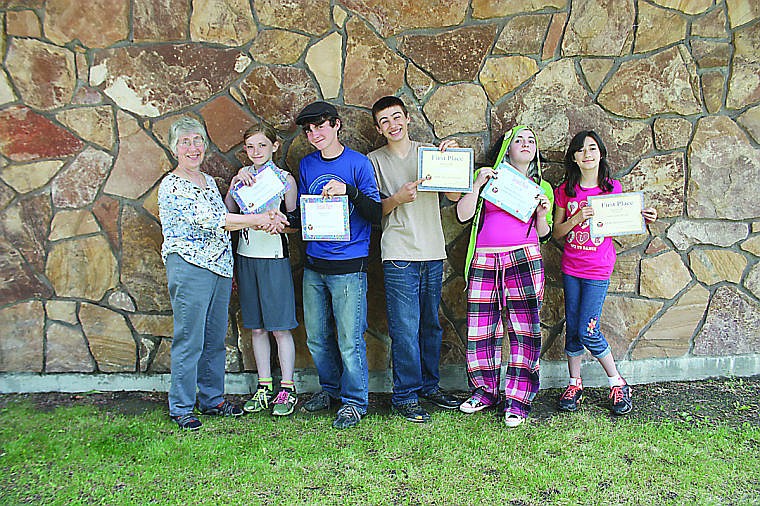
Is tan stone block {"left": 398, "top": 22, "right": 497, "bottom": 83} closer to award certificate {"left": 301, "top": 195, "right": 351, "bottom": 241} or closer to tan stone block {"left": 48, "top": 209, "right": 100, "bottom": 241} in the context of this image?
award certificate {"left": 301, "top": 195, "right": 351, "bottom": 241}

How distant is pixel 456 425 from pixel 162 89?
2587 mm

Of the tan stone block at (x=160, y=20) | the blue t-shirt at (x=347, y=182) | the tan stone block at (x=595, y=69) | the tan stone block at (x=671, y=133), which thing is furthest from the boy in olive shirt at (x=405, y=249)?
the tan stone block at (x=671, y=133)

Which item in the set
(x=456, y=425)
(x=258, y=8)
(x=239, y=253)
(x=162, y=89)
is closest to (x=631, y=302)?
(x=456, y=425)

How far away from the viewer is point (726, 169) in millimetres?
3844

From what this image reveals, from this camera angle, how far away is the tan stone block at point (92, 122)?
12.0 ft

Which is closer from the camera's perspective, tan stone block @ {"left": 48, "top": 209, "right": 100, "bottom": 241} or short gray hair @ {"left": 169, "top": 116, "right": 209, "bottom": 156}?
short gray hair @ {"left": 169, "top": 116, "right": 209, "bottom": 156}

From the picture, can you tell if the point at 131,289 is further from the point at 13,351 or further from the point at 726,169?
the point at 726,169

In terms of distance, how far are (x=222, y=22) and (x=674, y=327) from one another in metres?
3.39

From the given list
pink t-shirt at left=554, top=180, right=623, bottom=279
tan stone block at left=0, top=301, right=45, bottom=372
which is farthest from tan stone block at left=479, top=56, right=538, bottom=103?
tan stone block at left=0, top=301, right=45, bottom=372

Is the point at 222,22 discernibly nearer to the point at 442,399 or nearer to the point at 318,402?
the point at 318,402

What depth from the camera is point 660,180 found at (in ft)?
12.5

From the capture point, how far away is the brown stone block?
364 centimetres

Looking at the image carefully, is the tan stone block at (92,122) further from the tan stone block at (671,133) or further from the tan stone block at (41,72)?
the tan stone block at (671,133)

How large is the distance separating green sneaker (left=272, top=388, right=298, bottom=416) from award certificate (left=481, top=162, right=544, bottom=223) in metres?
1.61
